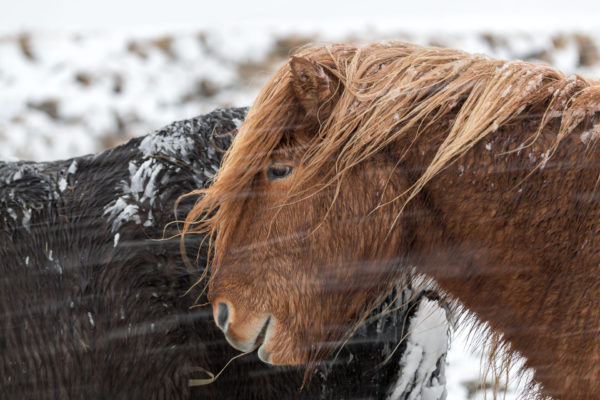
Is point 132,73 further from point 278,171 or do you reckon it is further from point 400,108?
point 400,108

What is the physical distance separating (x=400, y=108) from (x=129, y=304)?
1.07 m

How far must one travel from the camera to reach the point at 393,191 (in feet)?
4.66

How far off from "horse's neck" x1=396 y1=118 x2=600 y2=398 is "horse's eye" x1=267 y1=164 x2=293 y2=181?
1.10 feet

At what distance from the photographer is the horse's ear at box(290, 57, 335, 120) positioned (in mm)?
1423

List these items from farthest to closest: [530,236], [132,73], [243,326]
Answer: [132,73] → [243,326] → [530,236]

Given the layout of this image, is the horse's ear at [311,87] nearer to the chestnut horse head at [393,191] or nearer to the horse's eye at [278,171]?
the chestnut horse head at [393,191]

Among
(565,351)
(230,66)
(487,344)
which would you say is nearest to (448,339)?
(487,344)

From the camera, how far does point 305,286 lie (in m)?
1.50

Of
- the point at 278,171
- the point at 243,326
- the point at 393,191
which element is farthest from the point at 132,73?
the point at 393,191

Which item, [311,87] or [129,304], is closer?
[311,87]

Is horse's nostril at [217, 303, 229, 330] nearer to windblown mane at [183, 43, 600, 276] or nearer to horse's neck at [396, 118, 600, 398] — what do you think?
windblown mane at [183, 43, 600, 276]

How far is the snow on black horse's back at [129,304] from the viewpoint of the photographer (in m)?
1.73

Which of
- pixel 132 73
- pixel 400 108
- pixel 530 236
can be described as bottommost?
pixel 132 73

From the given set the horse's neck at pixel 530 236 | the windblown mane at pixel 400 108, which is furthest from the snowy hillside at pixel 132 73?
the horse's neck at pixel 530 236
